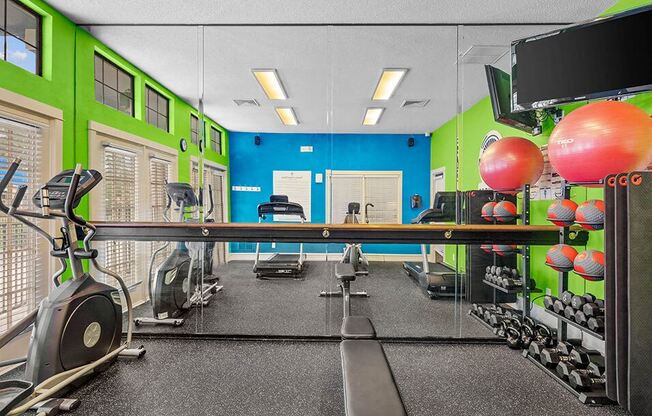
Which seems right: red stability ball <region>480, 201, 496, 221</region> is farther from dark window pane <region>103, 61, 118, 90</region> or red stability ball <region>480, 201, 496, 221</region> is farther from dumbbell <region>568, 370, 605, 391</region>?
dark window pane <region>103, 61, 118, 90</region>

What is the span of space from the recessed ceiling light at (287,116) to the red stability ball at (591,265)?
291 cm

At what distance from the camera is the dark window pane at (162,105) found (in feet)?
11.6

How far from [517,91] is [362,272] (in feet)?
8.41

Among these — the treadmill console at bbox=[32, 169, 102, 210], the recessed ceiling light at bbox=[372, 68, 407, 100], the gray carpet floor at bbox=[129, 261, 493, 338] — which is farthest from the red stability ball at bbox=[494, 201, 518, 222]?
the treadmill console at bbox=[32, 169, 102, 210]

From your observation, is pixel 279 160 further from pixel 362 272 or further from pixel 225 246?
pixel 362 272

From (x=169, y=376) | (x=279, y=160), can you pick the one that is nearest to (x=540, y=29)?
(x=279, y=160)

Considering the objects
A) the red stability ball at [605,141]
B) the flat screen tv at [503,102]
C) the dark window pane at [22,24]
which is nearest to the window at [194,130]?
the dark window pane at [22,24]

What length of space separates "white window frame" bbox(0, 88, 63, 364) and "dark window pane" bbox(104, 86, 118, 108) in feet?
1.92

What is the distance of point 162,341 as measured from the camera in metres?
2.68

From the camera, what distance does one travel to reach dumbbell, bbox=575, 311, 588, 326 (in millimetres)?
2036

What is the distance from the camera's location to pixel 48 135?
262 cm

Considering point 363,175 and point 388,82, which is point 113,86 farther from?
point 388,82

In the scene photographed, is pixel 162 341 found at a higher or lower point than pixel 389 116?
lower

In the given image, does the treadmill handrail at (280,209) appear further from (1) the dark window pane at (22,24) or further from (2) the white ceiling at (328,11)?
(1) the dark window pane at (22,24)
